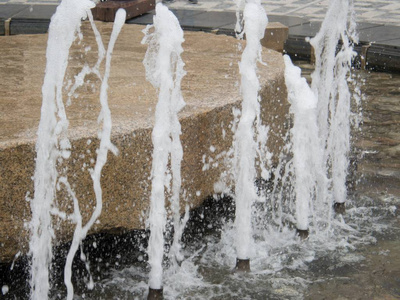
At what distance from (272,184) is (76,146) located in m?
1.45

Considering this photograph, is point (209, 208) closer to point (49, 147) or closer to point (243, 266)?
point (243, 266)

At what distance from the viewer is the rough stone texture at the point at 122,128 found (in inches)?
112

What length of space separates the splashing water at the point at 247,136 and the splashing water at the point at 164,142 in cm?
25

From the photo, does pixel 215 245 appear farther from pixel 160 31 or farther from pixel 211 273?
pixel 160 31

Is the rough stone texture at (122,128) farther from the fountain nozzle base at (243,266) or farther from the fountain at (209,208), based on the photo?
the fountain nozzle base at (243,266)

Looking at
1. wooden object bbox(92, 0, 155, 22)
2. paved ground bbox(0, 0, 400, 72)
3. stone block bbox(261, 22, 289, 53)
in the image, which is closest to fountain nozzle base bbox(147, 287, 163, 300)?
stone block bbox(261, 22, 289, 53)

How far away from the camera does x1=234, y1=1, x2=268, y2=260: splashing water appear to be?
10.5 feet

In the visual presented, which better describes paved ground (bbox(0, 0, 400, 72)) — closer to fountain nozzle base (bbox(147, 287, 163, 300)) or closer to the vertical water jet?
the vertical water jet

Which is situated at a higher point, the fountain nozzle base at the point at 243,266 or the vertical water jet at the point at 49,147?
the vertical water jet at the point at 49,147

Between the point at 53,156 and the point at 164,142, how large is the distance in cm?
41

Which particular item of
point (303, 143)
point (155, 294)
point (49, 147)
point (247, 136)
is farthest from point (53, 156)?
point (303, 143)

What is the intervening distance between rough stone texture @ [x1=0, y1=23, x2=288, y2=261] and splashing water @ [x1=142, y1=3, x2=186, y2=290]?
57 mm

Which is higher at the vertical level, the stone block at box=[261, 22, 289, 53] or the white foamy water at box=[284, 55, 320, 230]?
the stone block at box=[261, 22, 289, 53]

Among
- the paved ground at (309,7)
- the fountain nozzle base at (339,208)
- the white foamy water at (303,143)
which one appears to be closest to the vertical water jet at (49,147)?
the white foamy water at (303,143)
